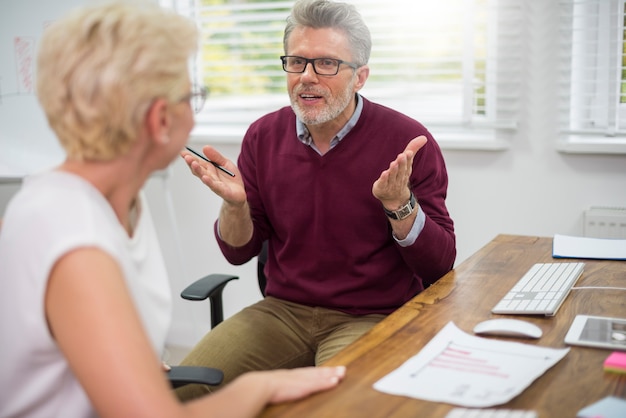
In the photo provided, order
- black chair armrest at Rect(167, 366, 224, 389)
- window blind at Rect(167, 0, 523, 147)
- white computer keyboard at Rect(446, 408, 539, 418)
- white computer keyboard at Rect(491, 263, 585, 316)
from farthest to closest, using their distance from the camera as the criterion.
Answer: window blind at Rect(167, 0, 523, 147), white computer keyboard at Rect(491, 263, 585, 316), black chair armrest at Rect(167, 366, 224, 389), white computer keyboard at Rect(446, 408, 539, 418)

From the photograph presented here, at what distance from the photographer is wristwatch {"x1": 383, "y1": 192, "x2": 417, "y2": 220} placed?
1933 millimetres

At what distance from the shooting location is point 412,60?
10.1 ft

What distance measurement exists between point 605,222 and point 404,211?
1.12 meters

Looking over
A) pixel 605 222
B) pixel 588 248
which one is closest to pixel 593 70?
pixel 605 222

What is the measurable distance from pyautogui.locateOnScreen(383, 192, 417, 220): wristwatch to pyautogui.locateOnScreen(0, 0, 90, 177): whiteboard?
1.63m

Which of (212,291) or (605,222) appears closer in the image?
(212,291)

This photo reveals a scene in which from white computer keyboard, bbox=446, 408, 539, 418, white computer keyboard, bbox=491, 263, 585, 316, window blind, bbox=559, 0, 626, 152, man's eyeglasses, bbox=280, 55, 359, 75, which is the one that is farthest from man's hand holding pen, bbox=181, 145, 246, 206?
window blind, bbox=559, 0, 626, 152

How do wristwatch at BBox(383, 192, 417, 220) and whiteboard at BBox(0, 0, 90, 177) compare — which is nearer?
wristwatch at BBox(383, 192, 417, 220)

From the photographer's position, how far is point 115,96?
1047 mm

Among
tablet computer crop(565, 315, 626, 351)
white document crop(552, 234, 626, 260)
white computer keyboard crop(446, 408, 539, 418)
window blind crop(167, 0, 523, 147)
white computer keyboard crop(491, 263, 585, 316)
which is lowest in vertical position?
white document crop(552, 234, 626, 260)

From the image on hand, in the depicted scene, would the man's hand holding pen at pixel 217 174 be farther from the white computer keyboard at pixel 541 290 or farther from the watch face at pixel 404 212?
the white computer keyboard at pixel 541 290

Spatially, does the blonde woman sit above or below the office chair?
above

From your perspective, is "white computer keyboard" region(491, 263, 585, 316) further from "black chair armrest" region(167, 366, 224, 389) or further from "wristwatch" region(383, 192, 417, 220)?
"black chair armrest" region(167, 366, 224, 389)

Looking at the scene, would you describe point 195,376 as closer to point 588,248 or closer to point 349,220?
point 349,220
